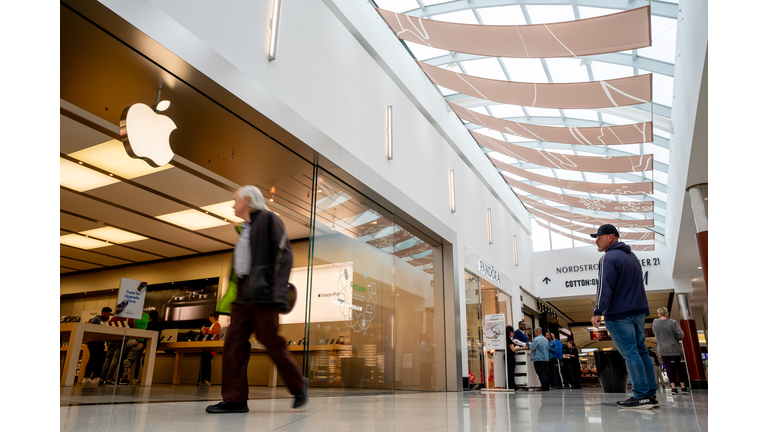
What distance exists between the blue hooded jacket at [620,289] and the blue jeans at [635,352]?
8cm

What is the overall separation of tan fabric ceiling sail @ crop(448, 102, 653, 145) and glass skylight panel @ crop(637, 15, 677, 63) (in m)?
1.56

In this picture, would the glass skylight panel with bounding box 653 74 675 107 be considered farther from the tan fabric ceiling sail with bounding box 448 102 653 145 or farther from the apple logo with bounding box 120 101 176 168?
the apple logo with bounding box 120 101 176 168

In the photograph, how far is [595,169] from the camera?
10.8 m

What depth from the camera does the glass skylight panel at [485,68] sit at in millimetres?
10516

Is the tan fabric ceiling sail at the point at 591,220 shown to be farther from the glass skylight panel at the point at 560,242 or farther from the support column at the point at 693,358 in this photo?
the glass skylight panel at the point at 560,242

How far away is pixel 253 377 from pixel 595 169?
358 inches

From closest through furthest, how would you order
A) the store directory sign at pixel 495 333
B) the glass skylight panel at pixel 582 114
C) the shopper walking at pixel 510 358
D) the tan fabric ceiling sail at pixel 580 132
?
the tan fabric ceiling sail at pixel 580 132, the store directory sign at pixel 495 333, the shopper walking at pixel 510 358, the glass skylight panel at pixel 582 114

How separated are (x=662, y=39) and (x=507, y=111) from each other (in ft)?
14.0

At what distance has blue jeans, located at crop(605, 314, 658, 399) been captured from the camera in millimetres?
4005

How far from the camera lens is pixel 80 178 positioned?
8.11 m

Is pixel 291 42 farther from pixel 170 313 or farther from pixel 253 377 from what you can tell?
pixel 170 313

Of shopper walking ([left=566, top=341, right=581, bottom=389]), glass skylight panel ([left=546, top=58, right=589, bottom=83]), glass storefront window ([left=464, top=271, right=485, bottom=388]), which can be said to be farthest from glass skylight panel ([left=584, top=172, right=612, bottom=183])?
glass storefront window ([left=464, top=271, right=485, bottom=388])

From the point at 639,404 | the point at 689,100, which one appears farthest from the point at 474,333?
the point at 639,404

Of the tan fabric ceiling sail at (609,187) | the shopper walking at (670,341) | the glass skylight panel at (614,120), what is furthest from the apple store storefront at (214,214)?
the glass skylight panel at (614,120)
